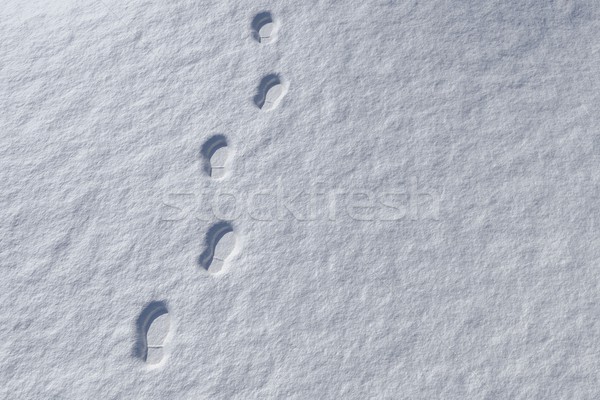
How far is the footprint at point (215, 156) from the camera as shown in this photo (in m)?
7.52

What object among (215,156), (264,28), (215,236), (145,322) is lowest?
(145,322)

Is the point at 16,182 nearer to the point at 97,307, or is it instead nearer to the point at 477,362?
the point at 97,307

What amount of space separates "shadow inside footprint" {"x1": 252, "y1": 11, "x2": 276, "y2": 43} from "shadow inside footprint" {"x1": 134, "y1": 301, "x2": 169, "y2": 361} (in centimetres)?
315

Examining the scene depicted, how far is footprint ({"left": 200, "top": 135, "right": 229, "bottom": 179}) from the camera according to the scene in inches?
296

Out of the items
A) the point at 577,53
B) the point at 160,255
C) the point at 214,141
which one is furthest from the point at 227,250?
the point at 577,53

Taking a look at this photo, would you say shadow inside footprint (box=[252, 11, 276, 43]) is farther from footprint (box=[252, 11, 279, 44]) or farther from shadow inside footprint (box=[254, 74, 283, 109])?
shadow inside footprint (box=[254, 74, 283, 109])

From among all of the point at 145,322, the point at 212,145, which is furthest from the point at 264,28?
the point at 145,322

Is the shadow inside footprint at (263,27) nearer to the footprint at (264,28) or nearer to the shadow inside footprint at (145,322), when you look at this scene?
the footprint at (264,28)

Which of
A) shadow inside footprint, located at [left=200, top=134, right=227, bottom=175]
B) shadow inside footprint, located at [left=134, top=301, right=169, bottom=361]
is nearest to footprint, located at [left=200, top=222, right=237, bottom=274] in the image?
shadow inside footprint, located at [left=134, top=301, right=169, bottom=361]

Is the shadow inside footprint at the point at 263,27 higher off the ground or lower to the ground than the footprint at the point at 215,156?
higher

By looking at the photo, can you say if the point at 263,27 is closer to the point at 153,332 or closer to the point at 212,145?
the point at 212,145

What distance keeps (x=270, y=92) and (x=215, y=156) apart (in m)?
0.92

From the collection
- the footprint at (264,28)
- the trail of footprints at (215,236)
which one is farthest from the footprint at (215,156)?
the footprint at (264,28)

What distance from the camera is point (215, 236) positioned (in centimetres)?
719
